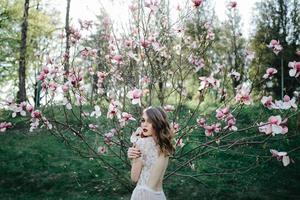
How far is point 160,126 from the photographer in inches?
111

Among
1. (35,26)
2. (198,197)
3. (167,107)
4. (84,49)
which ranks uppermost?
(35,26)

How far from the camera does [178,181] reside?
26.9 ft

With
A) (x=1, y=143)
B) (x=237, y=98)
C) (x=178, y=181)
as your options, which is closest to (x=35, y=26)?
(x=1, y=143)

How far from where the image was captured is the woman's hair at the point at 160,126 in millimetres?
2818

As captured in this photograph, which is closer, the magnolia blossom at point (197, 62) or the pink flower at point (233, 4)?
the pink flower at point (233, 4)

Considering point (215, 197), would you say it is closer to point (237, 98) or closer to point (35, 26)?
point (237, 98)

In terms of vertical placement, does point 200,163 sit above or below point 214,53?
below

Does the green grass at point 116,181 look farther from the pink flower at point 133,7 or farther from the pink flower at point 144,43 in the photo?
the pink flower at point 144,43

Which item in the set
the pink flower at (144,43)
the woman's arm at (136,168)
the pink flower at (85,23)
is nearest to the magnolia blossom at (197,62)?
the pink flower at (144,43)

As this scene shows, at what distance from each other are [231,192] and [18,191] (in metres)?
4.02

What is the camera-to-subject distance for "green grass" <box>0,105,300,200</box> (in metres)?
7.73

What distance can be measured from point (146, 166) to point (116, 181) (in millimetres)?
5493

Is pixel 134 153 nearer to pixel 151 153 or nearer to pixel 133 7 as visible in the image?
pixel 151 153

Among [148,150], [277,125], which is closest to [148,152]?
[148,150]
